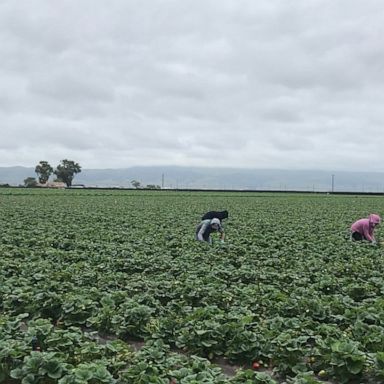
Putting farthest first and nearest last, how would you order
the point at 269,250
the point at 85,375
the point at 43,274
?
the point at 269,250 → the point at 43,274 → the point at 85,375

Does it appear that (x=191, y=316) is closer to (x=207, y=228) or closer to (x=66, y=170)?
(x=207, y=228)

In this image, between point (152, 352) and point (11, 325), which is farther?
point (11, 325)

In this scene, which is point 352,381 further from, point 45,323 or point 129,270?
point 129,270

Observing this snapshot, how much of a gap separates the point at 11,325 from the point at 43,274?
10.7 ft

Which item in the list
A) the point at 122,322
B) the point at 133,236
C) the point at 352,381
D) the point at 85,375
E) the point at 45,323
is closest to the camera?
the point at 85,375

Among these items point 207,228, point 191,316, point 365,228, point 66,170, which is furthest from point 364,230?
point 66,170

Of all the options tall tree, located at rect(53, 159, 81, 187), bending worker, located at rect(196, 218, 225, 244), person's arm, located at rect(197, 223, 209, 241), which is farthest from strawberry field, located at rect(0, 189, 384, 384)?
tall tree, located at rect(53, 159, 81, 187)

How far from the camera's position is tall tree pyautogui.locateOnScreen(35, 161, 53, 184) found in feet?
445

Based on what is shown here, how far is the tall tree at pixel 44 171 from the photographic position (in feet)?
445

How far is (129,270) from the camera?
35.3 ft

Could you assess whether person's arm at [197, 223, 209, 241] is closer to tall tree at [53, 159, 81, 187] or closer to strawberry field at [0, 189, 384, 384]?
strawberry field at [0, 189, 384, 384]

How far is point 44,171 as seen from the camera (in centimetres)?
13600

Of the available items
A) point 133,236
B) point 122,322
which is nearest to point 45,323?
point 122,322

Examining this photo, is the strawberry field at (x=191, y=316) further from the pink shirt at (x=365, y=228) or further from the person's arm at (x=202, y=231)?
the pink shirt at (x=365, y=228)
